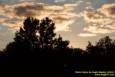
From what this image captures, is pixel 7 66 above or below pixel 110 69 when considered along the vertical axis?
above

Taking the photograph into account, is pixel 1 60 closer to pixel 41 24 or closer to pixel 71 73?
pixel 71 73

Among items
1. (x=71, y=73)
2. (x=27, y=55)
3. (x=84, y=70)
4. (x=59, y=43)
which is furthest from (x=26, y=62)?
(x=59, y=43)

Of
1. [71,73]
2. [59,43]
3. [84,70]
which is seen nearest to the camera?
[71,73]

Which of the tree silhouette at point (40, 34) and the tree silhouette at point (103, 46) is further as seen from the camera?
the tree silhouette at point (103, 46)

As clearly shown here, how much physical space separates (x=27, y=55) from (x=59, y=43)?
2536 inches

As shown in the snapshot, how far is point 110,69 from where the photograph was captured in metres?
52.2

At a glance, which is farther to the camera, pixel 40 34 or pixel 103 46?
pixel 103 46

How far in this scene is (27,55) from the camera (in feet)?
139

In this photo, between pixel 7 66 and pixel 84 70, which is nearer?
pixel 7 66

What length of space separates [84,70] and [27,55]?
13374 millimetres

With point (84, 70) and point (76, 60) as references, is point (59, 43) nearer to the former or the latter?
point (76, 60)

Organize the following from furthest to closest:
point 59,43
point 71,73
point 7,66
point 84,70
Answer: point 59,43 < point 84,70 < point 71,73 < point 7,66

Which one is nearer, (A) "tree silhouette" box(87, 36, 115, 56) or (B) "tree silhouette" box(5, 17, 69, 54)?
(B) "tree silhouette" box(5, 17, 69, 54)

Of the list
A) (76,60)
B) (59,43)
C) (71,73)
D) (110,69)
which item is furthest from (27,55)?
(59,43)
